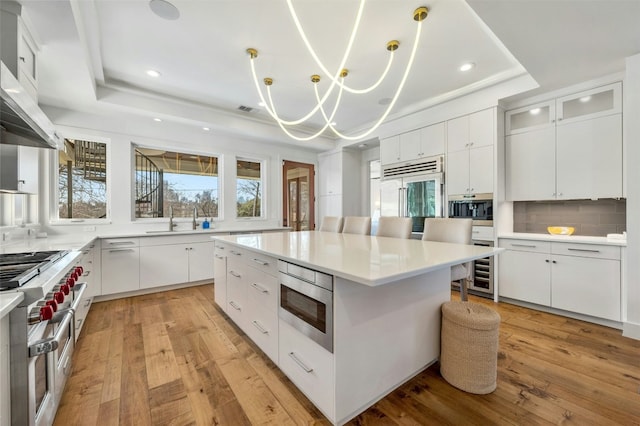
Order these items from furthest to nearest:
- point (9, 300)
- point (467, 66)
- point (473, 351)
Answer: point (467, 66)
point (473, 351)
point (9, 300)

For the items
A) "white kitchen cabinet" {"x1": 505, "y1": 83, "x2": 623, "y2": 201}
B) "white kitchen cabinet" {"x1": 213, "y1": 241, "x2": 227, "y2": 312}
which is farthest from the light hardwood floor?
"white kitchen cabinet" {"x1": 505, "y1": 83, "x2": 623, "y2": 201}

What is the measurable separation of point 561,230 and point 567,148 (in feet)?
3.11

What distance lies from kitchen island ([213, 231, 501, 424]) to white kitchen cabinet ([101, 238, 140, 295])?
2.38 metres

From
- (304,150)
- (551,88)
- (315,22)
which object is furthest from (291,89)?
(551,88)

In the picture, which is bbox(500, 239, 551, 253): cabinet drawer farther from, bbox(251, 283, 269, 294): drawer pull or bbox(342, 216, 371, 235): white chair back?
bbox(251, 283, 269, 294): drawer pull

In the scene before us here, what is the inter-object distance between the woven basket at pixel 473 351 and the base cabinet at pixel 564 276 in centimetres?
183

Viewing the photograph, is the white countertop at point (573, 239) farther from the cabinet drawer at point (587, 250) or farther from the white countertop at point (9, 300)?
the white countertop at point (9, 300)

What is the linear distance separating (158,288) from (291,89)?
338 cm

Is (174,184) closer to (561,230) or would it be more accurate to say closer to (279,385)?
(279,385)

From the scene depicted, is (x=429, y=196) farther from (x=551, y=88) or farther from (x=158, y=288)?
(x=158, y=288)

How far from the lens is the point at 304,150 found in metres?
5.87

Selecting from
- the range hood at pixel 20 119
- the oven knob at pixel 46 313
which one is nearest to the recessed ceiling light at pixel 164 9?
the range hood at pixel 20 119

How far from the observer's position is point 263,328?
2.02 metres

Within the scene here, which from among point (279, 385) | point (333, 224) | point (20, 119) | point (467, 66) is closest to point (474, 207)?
point (467, 66)
